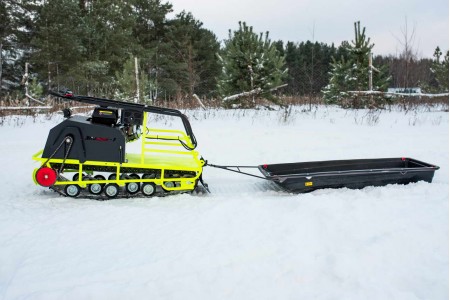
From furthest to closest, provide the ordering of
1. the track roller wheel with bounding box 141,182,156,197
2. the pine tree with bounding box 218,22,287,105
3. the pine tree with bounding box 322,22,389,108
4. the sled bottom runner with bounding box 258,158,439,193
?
the pine tree with bounding box 322,22,389,108 → the pine tree with bounding box 218,22,287,105 → the sled bottom runner with bounding box 258,158,439,193 → the track roller wheel with bounding box 141,182,156,197

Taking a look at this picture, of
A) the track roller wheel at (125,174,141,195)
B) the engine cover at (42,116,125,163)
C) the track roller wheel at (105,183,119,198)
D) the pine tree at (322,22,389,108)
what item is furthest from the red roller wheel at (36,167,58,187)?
the pine tree at (322,22,389,108)

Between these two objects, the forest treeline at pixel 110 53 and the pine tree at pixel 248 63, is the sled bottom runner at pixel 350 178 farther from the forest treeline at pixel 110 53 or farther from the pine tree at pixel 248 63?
the forest treeline at pixel 110 53

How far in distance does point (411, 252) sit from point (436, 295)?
51cm

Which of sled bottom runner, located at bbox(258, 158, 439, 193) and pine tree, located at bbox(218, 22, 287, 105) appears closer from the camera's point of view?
sled bottom runner, located at bbox(258, 158, 439, 193)

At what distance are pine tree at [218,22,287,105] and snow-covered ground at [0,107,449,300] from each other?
9.17 m

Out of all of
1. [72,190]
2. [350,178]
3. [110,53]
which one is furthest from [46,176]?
[110,53]

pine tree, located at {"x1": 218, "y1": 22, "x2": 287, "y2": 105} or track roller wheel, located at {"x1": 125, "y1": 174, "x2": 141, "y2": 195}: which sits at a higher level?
pine tree, located at {"x1": 218, "y1": 22, "x2": 287, "y2": 105}

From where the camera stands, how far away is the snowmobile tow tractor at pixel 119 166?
391 cm

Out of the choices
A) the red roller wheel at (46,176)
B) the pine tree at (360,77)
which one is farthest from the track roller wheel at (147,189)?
the pine tree at (360,77)

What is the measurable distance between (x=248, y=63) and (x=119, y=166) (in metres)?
10.2

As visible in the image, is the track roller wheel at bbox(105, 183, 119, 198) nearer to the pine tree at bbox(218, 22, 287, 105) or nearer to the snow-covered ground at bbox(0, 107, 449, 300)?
the snow-covered ground at bbox(0, 107, 449, 300)

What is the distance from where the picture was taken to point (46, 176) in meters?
3.83

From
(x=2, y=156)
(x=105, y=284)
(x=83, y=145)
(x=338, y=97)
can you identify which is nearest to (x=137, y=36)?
(x=338, y=97)

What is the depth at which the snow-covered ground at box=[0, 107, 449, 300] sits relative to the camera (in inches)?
89.6
